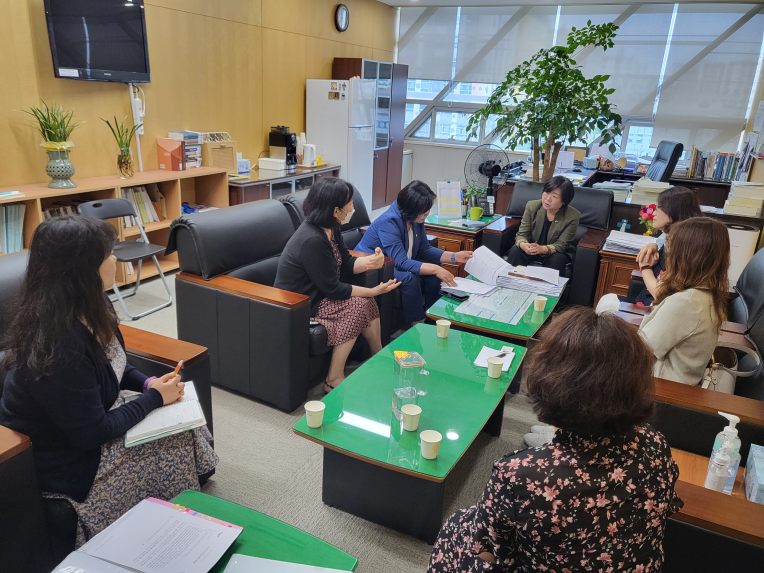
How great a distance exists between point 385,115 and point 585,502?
6.65m

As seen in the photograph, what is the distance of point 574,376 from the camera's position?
1020 millimetres

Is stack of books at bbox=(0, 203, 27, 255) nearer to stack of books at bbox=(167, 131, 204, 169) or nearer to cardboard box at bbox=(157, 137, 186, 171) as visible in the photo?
cardboard box at bbox=(157, 137, 186, 171)

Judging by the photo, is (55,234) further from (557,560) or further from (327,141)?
(327,141)

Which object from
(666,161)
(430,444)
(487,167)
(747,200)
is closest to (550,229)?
(487,167)

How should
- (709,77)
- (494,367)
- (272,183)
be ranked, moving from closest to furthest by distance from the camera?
(494,367) < (272,183) < (709,77)

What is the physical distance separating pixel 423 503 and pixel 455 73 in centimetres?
748

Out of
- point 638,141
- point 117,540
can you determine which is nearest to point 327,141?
point 638,141

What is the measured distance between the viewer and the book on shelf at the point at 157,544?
Answer: 1178 mm

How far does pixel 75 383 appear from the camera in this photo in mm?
1395

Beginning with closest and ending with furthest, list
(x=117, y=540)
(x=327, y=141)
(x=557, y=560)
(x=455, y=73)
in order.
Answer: (x=557, y=560) < (x=117, y=540) < (x=327, y=141) < (x=455, y=73)

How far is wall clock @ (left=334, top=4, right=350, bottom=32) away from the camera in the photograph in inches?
259

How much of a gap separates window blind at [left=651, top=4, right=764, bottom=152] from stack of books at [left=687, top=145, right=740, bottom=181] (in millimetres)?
1200

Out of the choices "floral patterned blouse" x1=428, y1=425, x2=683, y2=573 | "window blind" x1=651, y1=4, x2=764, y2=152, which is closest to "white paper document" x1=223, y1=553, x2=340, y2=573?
"floral patterned blouse" x1=428, y1=425, x2=683, y2=573

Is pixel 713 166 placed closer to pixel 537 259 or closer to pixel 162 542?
pixel 537 259
